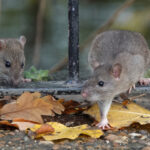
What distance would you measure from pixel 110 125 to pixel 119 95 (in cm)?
81

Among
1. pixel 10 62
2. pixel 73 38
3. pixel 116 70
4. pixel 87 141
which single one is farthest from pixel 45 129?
pixel 10 62

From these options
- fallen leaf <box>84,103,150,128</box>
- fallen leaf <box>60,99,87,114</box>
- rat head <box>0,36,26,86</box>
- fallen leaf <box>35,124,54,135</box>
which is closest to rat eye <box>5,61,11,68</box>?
rat head <box>0,36,26,86</box>

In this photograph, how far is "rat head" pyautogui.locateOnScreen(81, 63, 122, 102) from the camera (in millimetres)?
4043

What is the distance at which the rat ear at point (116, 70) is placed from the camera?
4072mm

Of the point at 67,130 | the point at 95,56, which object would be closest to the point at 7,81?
the point at 95,56

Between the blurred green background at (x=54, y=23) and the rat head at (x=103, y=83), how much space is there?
3.54 metres

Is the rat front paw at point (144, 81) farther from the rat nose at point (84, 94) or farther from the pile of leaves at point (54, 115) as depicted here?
the rat nose at point (84, 94)

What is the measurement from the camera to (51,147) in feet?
10.8

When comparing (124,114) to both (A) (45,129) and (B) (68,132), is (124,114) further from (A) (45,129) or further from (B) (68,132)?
(A) (45,129)

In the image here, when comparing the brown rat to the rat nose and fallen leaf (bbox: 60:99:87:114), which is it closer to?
the rat nose

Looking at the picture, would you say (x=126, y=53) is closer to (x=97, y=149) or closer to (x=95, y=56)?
(x=95, y=56)

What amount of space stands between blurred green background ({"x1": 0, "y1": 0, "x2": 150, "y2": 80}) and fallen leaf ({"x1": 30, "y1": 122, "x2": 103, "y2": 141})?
13.7ft

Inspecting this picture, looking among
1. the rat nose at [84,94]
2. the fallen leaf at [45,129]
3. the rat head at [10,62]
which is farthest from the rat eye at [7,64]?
the fallen leaf at [45,129]

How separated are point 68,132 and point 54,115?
564 millimetres
